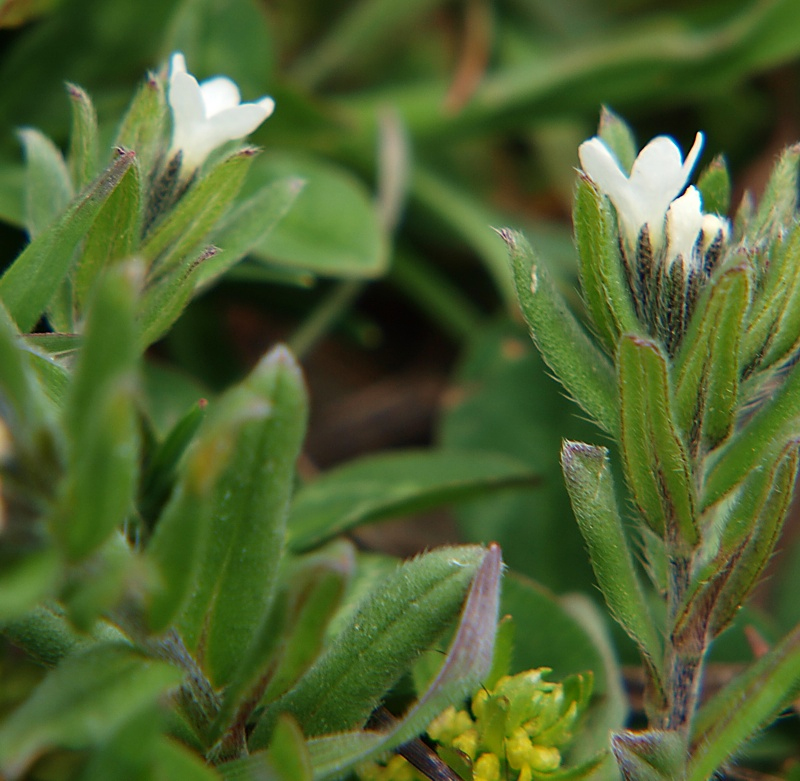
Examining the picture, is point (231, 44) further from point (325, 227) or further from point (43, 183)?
point (43, 183)

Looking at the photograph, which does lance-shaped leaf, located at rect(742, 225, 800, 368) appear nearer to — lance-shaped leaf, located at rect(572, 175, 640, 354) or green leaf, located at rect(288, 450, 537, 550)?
lance-shaped leaf, located at rect(572, 175, 640, 354)

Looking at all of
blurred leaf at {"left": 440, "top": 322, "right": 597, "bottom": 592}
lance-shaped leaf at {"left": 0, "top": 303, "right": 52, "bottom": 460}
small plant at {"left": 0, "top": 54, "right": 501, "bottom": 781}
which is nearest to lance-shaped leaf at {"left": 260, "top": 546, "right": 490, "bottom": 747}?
small plant at {"left": 0, "top": 54, "right": 501, "bottom": 781}

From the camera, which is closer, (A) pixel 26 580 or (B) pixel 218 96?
(A) pixel 26 580

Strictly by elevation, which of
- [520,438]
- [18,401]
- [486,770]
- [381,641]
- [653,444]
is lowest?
[520,438]

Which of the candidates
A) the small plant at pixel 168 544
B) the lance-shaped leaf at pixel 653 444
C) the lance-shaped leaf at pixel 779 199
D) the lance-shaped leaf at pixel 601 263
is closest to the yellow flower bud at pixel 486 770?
the small plant at pixel 168 544

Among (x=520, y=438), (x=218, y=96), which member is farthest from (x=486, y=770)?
(x=520, y=438)

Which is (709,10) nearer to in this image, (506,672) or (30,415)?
(506,672)

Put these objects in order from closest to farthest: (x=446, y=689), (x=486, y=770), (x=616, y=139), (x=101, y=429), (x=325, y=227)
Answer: (x=101, y=429) → (x=446, y=689) → (x=486, y=770) → (x=616, y=139) → (x=325, y=227)

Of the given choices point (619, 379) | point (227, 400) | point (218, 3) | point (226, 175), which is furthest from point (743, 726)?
point (218, 3)
